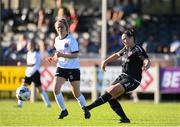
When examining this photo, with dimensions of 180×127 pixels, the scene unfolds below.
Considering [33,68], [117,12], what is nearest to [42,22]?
[117,12]

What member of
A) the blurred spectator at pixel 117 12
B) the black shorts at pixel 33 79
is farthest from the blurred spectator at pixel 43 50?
the black shorts at pixel 33 79

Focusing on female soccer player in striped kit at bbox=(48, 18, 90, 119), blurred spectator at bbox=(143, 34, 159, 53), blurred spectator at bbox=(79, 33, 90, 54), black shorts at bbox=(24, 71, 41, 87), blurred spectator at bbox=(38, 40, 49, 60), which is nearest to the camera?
female soccer player in striped kit at bbox=(48, 18, 90, 119)

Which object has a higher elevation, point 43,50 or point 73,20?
point 73,20

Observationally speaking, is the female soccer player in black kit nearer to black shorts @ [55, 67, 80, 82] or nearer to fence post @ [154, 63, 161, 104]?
black shorts @ [55, 67, 80, 82]

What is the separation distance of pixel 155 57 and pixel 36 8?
708 cm

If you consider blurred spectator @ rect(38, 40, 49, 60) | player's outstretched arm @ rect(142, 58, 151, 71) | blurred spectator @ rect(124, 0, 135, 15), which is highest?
blurred spectator @ rect(124, 0, 135, 15)

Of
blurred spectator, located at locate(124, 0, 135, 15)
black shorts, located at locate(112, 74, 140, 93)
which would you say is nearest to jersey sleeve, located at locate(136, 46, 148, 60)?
black shorts, located at locate(112, 74, 140, 93)

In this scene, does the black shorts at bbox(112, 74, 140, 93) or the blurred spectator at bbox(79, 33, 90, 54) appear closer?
the black shorts at bbox(112, 74, 140, 93)

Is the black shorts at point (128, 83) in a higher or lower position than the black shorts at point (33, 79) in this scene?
higher

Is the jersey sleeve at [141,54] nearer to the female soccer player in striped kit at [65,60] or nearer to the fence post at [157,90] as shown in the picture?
the female soccer player in striped kit at [65,60]

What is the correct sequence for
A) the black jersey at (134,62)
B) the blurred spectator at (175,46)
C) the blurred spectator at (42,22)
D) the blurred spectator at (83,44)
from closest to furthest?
the black jersey at (134,62) → the blurred spectator at (175,46) → the blurred spectator at (83,44) → the blurred spectator at (42,22)

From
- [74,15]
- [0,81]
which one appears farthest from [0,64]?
[74,15]

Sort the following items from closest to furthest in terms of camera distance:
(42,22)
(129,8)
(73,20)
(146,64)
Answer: (146,64), (73,20), (42,22), (129,8)

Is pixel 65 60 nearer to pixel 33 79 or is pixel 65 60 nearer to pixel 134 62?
pixel 134 62
